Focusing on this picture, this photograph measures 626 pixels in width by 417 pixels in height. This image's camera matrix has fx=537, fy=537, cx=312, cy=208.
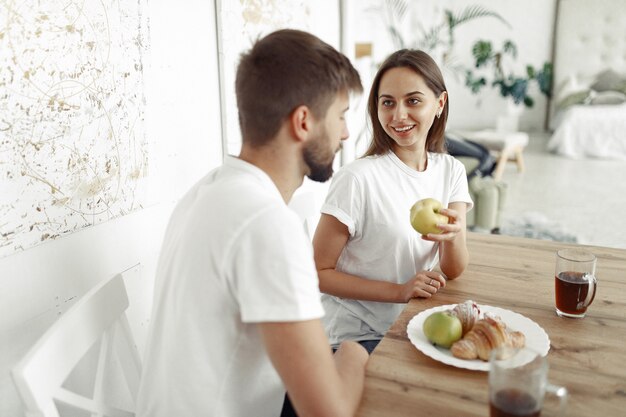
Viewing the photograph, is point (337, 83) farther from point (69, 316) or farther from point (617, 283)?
point (617, 283)

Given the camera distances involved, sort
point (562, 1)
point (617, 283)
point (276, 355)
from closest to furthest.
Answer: point (276, 355), point (617, 283), point (562, 1)

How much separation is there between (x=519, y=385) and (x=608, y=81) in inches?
294

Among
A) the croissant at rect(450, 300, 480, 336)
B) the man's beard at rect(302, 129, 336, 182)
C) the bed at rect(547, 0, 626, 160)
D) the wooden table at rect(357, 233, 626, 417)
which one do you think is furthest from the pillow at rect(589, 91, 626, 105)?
the man's beard at rect(302, 129, 336, 182)

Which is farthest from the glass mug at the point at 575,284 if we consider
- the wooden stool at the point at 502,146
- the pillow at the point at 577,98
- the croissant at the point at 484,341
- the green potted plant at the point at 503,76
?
the green potted plant at the point at 503,76

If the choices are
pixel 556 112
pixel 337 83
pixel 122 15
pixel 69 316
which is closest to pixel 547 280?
pixel 337 83

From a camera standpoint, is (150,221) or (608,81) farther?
(608,81)

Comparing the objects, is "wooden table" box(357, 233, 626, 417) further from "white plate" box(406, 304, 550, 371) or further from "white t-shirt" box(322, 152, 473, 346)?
"white t-shirt" box(322, 152, 473, 346)

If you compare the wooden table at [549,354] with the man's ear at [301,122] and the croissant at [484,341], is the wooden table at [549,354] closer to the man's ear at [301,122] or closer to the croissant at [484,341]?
the croissant at [484,341]

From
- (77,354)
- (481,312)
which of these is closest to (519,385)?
(481,312)

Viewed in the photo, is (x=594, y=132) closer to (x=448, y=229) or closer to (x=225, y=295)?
(x=448, y=229)

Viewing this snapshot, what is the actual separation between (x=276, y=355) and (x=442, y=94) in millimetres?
1096

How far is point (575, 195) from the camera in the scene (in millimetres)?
4992

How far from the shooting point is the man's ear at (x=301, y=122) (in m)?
0.94

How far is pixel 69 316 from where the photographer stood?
3.18 ft
